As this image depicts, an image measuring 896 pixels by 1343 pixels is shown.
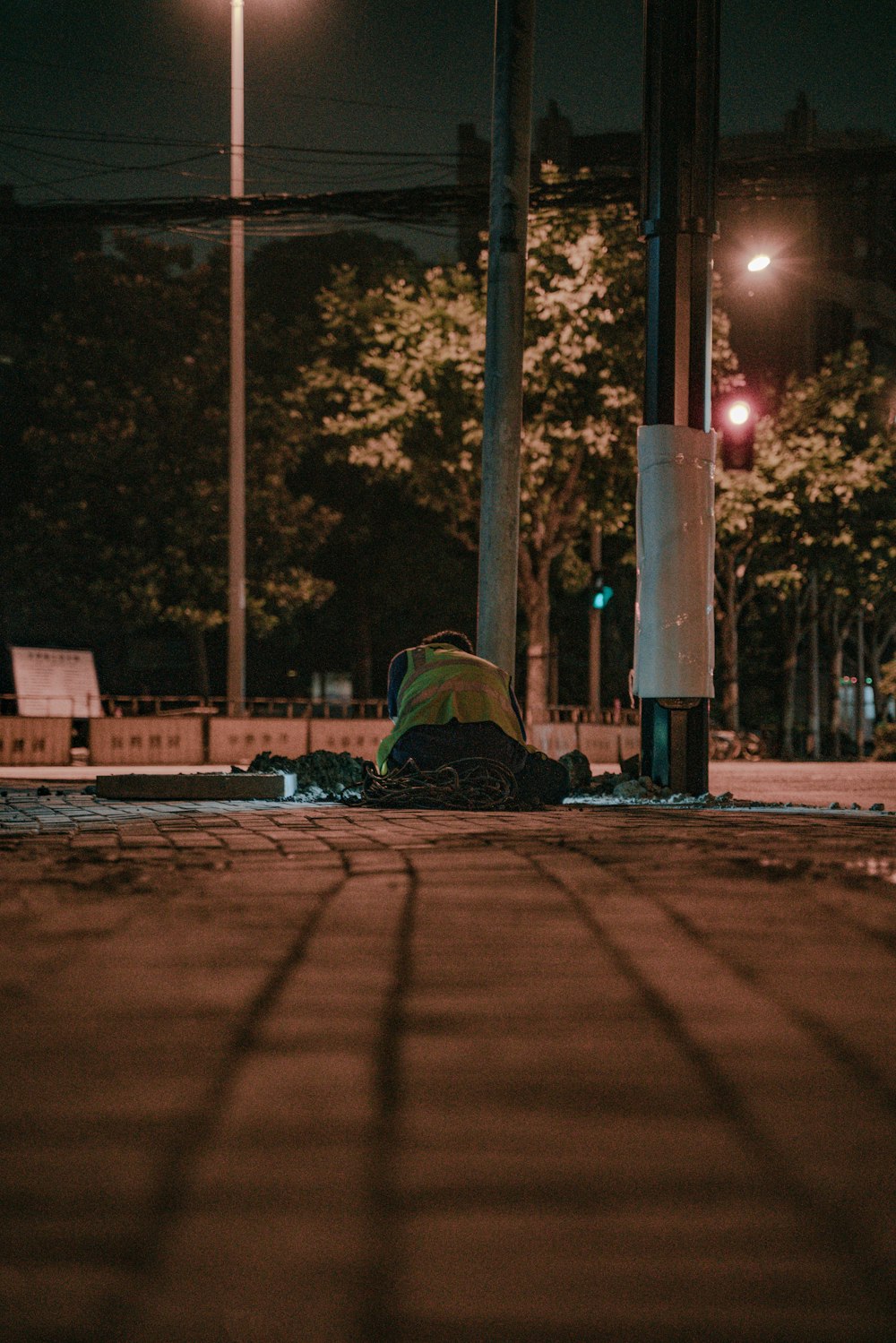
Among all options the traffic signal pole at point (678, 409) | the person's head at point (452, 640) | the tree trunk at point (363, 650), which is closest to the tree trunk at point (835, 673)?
the tree trunk at point (363, 650)

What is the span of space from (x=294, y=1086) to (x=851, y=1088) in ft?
3.86

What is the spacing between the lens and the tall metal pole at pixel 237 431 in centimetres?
2355

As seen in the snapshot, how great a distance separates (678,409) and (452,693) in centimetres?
303

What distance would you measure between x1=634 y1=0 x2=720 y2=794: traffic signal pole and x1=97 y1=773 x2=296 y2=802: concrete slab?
2.79 metres

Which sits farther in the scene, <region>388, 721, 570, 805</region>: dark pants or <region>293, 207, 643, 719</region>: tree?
<region>293, 207, 643, 719</region>: tree

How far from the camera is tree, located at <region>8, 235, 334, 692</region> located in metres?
35.1

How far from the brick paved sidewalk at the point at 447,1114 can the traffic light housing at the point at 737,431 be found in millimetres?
7024

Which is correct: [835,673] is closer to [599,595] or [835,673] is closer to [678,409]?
[599,595]

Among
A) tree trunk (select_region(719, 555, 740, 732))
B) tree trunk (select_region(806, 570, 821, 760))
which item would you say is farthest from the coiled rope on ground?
tree trunk (select_region(806, 570, 821, 760))

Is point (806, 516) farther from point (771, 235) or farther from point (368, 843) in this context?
→ point (368, 843)

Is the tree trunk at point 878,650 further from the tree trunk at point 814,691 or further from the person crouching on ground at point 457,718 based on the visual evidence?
the person crouching on ground at point 457,718

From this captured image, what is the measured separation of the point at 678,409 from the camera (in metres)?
11.4

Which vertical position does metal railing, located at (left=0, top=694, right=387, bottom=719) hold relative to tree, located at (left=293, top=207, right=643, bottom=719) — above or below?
below

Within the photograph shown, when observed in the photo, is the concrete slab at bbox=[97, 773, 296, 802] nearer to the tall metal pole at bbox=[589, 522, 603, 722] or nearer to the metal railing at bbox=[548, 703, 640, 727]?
the metal railing at bbox=[548, 703, 640, 727]
